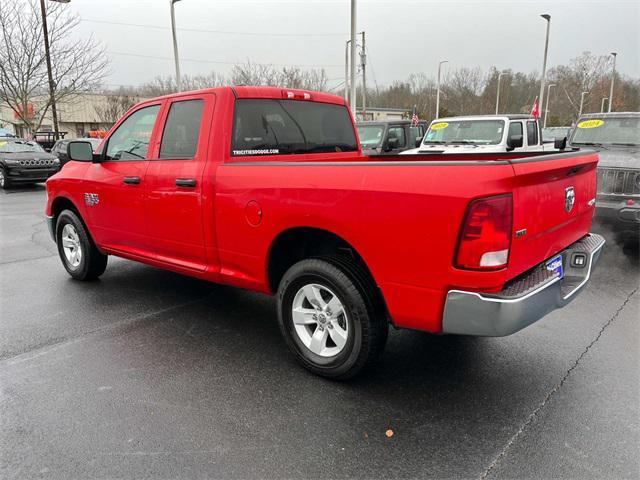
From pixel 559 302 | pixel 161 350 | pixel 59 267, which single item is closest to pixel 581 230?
pixel 559 302

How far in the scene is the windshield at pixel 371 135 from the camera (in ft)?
40.3

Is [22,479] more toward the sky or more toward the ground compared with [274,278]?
more toward the ground

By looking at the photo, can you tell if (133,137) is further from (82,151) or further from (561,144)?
(561,144)

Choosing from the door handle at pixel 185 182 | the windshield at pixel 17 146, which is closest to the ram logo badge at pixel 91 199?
the door handle at pixel 185 182

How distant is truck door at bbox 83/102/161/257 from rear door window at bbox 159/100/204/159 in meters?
0.24

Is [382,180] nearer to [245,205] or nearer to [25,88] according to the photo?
[245,205]

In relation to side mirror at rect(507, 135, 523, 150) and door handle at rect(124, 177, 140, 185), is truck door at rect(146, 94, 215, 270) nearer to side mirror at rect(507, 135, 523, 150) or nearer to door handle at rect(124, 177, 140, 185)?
door handle at rect(124, 177, 140, 185)

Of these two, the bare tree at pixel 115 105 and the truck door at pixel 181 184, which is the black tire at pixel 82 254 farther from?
the bare tree at pixel 115 105

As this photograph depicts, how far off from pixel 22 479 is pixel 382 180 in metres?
2.38

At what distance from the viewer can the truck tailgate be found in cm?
246

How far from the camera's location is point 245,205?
3412 millimetres

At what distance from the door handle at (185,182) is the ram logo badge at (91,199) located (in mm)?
1490

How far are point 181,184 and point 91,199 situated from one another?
1.69 metres

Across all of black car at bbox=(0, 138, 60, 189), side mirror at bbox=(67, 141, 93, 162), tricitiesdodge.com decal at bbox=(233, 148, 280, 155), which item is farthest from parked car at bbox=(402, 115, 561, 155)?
black car at bbox=(0, 138, 60, 189)
